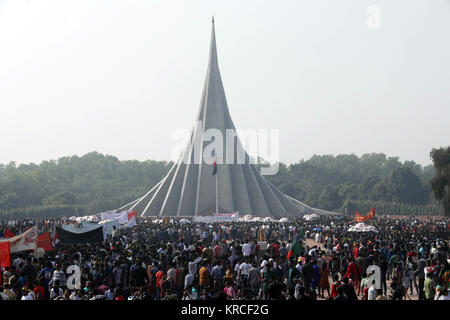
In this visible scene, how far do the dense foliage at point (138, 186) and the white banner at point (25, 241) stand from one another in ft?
134

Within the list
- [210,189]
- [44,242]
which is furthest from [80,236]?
[210,189]

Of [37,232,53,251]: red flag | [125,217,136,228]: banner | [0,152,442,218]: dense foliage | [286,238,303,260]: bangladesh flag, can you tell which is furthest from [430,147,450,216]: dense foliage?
[37,232,53,251]: red flag

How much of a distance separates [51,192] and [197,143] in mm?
25391

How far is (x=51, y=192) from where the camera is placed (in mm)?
67312

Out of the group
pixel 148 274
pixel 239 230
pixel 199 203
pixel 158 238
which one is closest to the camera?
pixel 148 274

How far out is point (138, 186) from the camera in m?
85.6

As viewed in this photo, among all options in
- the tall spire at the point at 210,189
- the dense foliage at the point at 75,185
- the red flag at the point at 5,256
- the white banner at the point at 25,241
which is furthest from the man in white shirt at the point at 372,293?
the dense foliage at the point at 75,185

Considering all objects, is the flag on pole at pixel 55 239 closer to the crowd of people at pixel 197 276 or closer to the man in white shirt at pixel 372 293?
the crowd of people at pixel 197 276

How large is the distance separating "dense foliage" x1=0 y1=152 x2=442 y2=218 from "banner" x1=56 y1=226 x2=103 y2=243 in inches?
1496

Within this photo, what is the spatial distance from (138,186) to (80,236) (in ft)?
230
